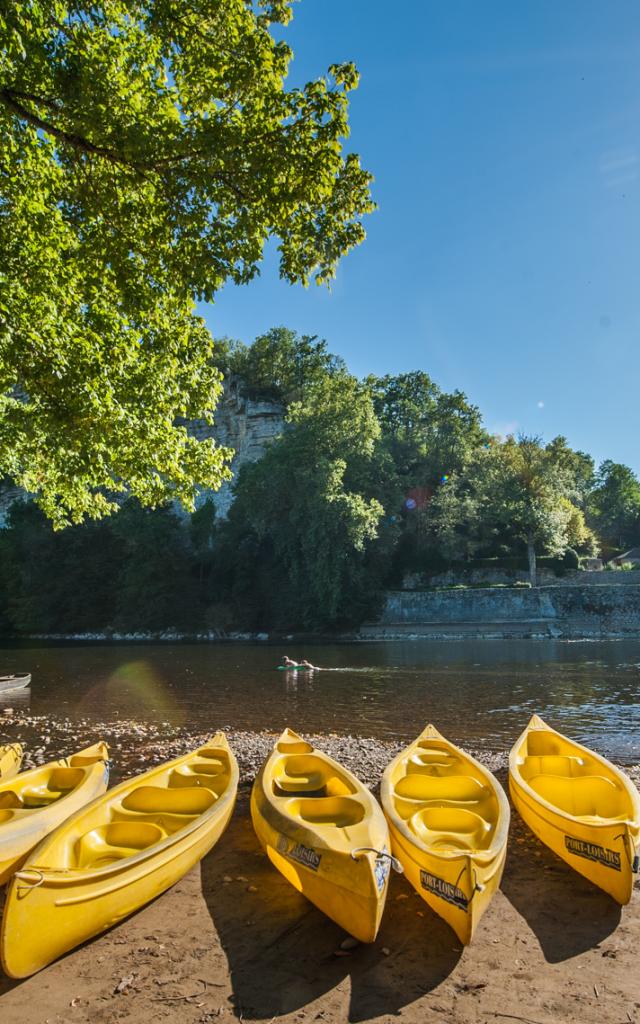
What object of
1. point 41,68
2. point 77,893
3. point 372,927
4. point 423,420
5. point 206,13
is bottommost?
point 372,927

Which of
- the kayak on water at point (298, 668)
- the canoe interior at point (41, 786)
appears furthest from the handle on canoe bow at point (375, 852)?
the kayak on water at point (298, 668)

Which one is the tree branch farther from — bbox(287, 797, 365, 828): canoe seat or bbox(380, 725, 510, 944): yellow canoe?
bbox(380, 725, 510, 944): yellow canoe

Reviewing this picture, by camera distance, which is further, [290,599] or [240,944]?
[290,599]

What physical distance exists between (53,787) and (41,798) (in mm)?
357

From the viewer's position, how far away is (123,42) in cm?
802

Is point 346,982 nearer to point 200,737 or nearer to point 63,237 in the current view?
point 200,737

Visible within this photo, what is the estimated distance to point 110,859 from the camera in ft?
15.0

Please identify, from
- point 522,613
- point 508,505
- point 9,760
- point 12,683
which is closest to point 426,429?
point 508,505

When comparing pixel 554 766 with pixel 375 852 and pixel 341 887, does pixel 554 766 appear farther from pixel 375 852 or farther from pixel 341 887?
pixel 341 887

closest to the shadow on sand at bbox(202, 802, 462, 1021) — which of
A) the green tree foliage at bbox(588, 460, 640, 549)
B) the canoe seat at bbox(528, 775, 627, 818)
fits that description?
the canoe seat at bbox(528, 775, 627, 818)

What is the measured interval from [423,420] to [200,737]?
50.6 metres

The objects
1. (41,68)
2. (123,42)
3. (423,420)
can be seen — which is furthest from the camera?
(423,420)

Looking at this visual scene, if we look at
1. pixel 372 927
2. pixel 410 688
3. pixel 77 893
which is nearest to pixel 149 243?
pixel 77 893

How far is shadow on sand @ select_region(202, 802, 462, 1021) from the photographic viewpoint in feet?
11.3
